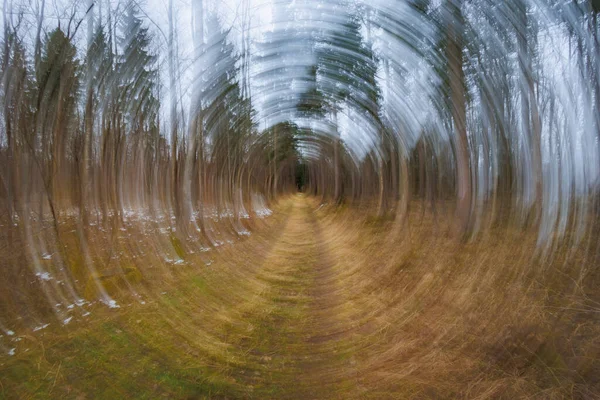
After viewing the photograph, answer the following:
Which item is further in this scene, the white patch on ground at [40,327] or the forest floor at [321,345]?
the white patch on ground at [40,327]

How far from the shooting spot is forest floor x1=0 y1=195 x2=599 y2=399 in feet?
4.81

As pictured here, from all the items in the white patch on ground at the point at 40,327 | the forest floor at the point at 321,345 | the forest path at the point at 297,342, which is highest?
the white patch on ground at the point at 40,327

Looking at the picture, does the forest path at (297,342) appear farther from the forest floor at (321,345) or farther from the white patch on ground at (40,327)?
the white patch on ground at (40,327)

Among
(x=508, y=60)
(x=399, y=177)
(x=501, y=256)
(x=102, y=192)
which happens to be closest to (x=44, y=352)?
(x=102, y=192)

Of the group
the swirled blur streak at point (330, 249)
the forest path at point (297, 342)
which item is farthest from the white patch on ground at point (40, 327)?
the forest path at point (297, 342)

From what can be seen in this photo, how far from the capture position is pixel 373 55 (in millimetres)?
4883

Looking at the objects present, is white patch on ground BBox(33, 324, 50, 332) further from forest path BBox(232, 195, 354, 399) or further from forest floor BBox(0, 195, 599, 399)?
forest path BBox(232, 195, 354, 399)

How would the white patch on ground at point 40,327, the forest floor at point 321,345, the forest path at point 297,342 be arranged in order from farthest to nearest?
the white patch on ground at point 40,327 → the forest path at point 297,342 → the forest floor at point 321,345

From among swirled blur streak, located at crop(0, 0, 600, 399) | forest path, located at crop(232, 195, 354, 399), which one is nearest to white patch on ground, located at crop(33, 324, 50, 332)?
swirled blur streak, located at crop(0, 0, 600, 399)

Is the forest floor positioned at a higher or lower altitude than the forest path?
higher

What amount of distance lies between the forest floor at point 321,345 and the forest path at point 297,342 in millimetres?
11

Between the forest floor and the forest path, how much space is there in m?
0.01

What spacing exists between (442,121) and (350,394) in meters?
3.89

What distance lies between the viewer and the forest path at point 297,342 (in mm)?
1634
